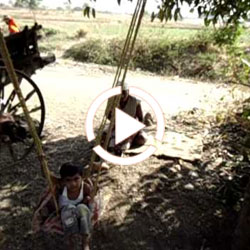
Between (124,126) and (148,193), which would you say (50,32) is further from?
(148,193)

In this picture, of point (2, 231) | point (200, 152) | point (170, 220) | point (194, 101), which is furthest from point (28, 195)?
point (194, 101)

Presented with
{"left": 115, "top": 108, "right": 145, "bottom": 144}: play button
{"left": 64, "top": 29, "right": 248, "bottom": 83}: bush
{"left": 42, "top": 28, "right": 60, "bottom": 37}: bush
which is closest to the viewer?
{"left": 115, "top": 108, "right": 145, "bottom": 144}: play button

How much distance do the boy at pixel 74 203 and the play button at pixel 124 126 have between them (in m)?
1.73

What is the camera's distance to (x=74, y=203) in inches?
128

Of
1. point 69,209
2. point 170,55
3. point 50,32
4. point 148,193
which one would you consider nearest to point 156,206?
point 148,193

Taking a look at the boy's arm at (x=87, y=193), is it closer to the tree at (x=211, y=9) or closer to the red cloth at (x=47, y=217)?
the red cloth at (x=47, y=217)

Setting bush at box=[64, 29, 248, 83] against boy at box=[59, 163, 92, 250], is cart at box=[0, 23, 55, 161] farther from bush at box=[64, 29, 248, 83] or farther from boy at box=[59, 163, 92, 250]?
bush at box=[64, 29, 248, 83]

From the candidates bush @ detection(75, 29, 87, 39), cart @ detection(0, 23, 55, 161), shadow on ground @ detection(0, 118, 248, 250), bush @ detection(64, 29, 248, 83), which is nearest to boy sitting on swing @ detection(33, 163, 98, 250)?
shadow on ground @ detection(0, 118, 248, 250)

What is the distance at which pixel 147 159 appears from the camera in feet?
17.1

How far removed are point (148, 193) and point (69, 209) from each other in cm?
155

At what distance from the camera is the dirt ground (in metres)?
3.92

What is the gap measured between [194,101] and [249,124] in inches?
111

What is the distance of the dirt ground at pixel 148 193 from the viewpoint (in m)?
3.92

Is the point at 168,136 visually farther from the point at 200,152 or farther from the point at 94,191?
the point at 94,191
